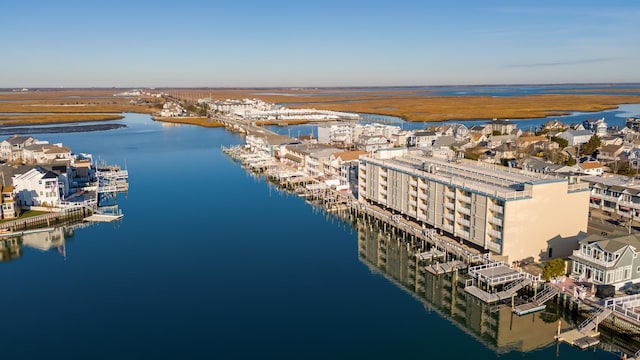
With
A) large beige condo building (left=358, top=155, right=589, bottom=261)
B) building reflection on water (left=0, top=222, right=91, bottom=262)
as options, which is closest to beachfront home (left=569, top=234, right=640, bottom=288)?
large beige condo building (left=358, top=155, right=589, bottom=261)

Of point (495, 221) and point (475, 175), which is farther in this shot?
point (475, 175)

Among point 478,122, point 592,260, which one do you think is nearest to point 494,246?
point 592,260

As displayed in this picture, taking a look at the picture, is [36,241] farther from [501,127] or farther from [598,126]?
[598,126]

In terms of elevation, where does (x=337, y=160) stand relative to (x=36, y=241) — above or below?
above

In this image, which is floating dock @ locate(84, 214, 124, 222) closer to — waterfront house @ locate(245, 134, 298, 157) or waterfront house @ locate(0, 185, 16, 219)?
waterfront house @ locate(0, 185, 16, 219)

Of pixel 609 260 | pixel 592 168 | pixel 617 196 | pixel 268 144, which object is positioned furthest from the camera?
pixel 268 144

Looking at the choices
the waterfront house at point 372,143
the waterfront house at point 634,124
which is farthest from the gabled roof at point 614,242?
the waterfront house at point 634,124

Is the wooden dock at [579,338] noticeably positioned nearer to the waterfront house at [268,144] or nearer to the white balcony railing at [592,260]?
the white balcony railing at [592,260]
